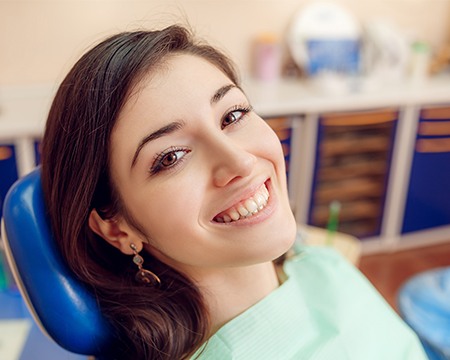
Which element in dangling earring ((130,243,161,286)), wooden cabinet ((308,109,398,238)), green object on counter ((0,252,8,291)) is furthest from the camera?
wooden cabinet ((308,109,398,238))

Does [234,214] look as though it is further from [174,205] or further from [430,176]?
[430,176]

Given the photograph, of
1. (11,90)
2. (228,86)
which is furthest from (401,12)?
(228,86)

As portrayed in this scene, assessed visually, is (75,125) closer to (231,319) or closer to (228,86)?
(228,86)

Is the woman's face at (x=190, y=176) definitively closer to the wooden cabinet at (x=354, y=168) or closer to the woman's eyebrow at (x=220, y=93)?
the woman's eyebrow at (x=220, y=93)

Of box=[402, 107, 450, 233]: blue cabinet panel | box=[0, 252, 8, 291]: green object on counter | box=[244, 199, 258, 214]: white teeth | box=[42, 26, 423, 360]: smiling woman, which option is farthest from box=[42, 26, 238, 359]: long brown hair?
box=[402, 107, 450, 233]: blue cabinet panel

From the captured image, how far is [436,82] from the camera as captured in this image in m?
2.84

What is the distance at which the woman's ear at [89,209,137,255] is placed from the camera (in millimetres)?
930

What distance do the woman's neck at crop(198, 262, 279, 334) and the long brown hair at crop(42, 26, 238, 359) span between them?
0.07 feet

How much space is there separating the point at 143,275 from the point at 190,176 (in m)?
0.25

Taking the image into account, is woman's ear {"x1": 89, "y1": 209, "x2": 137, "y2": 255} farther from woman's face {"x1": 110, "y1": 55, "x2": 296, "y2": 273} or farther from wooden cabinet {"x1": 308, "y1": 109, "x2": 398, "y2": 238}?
wooden cabinet {"x1": 308, "y1": 109, "x2": 398, "y2": 238}

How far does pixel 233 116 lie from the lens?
92 centimetres

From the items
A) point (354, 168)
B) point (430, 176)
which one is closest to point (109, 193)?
point (354, 168)

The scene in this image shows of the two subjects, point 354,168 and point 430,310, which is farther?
point 354,168

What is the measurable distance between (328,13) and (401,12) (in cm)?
51
